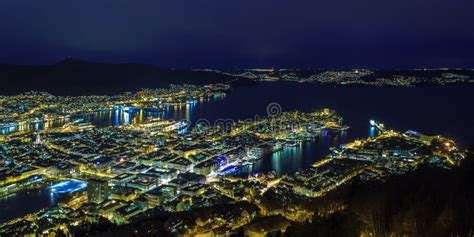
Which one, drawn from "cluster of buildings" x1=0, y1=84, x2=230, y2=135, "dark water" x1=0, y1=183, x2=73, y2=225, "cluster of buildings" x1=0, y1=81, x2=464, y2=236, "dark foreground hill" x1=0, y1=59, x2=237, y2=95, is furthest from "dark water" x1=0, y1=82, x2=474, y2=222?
"dark foreground hill" x1=0, y1=59, x2=237, y2=95

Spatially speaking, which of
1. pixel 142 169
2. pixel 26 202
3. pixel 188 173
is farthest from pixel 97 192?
pixel 188 173

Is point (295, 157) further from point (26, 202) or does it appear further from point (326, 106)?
point (326, 106)

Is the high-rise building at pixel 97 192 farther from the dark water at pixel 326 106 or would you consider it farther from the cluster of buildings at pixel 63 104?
the cluster of buildings at pixel 63 104

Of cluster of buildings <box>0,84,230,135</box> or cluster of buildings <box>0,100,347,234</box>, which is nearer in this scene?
cluster of buildings <box>0,100,347,234</box>

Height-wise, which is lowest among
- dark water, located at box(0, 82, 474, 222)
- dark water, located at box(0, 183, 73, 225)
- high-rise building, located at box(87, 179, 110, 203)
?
dark water, located at box(0, 183, 73, 225)

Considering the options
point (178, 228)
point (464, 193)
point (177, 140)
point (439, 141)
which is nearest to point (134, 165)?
point (177, 140)

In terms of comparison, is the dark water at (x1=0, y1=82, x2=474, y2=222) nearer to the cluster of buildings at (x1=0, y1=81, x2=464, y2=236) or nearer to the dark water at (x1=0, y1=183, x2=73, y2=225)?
the dark water at (x1=0, y1=183, x2=73, y2=225)
